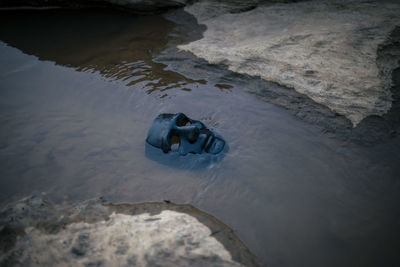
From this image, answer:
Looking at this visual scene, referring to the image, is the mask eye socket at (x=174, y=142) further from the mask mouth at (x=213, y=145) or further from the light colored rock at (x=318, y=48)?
the light colored rock at (x=318, y=48)

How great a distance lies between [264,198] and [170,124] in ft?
3.10

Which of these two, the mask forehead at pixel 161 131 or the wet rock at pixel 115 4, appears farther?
the wet rock at pixel 115 4

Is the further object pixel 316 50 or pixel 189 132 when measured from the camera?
pixel 316 50

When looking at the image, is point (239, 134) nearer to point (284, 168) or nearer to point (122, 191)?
point (284, 168)

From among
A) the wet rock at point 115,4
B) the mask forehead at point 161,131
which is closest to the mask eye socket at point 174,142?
the mask forehead at point 161,131

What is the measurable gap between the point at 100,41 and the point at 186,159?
2.83 m

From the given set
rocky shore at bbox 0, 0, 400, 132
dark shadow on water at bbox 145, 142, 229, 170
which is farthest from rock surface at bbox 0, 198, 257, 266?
rocky shore at bbox 0, 0, 400, 132

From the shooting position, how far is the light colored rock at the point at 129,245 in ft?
4.69

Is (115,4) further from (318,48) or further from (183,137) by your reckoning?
(183,137)

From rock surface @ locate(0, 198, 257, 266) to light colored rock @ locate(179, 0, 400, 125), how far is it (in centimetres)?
172

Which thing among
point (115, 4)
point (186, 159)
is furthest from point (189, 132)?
point (115, 4)

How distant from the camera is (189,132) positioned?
7.06 ft

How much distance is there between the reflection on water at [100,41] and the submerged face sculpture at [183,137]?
0.78 m

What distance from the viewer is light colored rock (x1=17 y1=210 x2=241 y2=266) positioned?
1429 millimetres
